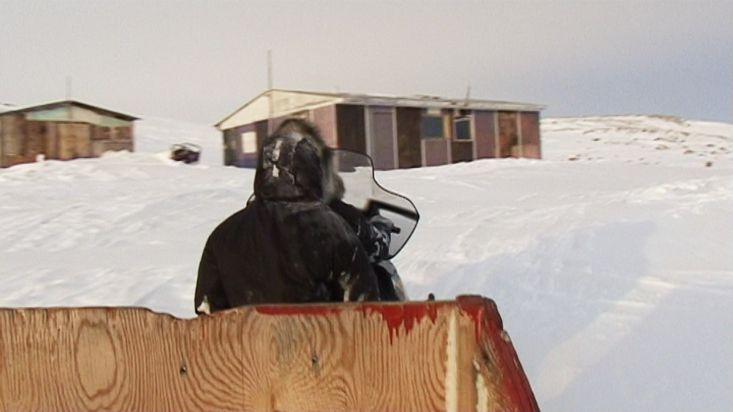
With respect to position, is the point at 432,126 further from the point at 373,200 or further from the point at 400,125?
the point at 373,200

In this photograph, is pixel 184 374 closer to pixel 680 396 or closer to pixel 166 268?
pixel 680 396

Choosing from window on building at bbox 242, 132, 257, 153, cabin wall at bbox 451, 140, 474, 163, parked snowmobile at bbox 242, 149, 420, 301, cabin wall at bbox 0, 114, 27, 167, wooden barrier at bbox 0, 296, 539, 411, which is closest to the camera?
wooden barrier at bbox 0, 296, 539, 411

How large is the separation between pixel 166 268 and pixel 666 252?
4864mm

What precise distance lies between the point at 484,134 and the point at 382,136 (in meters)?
4.28

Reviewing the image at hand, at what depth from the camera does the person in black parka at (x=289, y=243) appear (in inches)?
91.4

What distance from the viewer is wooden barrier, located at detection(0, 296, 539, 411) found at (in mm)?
1460

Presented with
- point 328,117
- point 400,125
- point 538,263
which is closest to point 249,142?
point 328,117

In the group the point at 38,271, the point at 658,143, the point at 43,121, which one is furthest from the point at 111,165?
the point at 658,143

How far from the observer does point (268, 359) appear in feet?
5.19

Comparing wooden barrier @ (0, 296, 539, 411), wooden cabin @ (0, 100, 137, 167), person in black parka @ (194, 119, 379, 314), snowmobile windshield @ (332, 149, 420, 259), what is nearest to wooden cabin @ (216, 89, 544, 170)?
wooden cabin @ (0, 100, 137, 167)

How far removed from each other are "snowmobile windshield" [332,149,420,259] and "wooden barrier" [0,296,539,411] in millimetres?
1575

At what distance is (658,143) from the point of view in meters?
39.3

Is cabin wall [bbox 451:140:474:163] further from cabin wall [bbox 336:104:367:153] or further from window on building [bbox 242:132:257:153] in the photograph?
window on building [bbox 242:132:257:153]

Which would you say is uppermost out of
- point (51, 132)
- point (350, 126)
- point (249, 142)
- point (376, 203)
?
point (51, 132)
